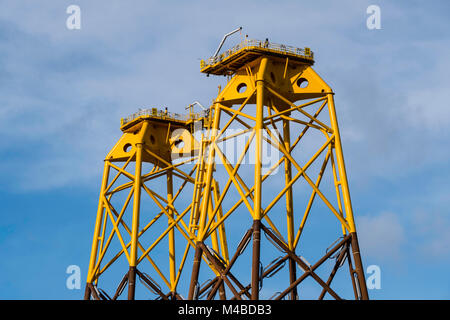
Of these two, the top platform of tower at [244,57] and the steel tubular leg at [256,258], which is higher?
the top platform of tower at [244,57]

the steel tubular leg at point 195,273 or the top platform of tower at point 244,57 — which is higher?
the top platform of tower at point 244,57

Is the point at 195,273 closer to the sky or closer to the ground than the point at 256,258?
closer to the sky

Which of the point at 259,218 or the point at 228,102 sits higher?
the point at 228,102

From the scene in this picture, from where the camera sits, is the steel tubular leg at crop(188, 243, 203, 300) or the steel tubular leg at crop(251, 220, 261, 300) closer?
the steel tubular leg at crop(251, 220, 261, 300)

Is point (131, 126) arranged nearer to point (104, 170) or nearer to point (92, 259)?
point (104, 170)

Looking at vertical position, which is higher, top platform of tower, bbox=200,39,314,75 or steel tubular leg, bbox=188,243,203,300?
top platform of tower, bbox=200,39,314,75

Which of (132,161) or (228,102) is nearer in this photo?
(228,102)

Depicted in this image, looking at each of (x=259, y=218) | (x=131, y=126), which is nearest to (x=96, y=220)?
(x=131, y=126)

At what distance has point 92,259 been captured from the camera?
207ft

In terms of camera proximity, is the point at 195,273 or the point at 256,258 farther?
the point at 195,273

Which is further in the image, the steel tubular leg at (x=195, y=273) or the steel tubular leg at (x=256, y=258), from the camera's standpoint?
the steel tubular leg at (x=195, y=273)

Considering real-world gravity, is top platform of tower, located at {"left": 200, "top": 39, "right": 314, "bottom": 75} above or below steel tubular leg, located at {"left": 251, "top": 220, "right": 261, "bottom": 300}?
above
